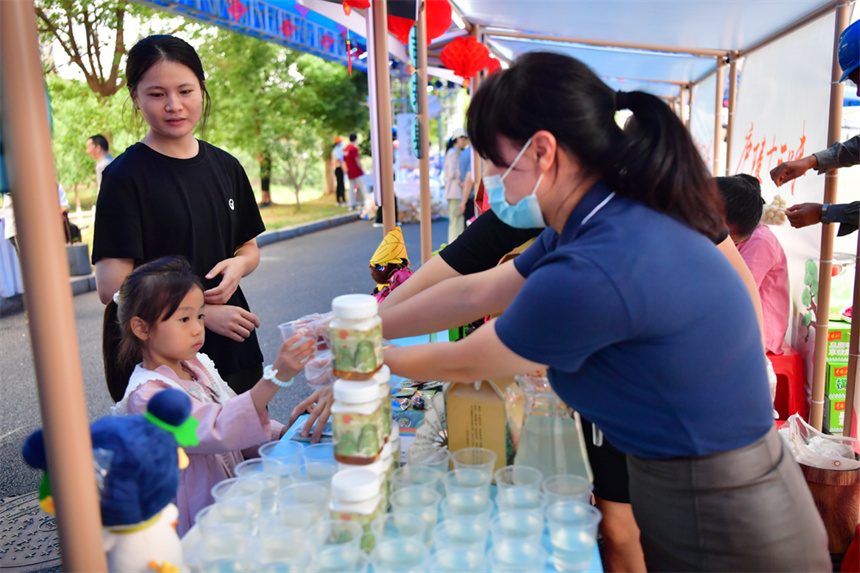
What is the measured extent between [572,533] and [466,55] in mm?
4793

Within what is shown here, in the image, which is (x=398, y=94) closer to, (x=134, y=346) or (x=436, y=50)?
(x=436, y=50)

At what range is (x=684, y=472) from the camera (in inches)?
46.1

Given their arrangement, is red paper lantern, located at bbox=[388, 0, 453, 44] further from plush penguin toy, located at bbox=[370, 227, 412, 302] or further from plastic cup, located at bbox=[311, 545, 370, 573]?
plastic cup, located at bbox=[311, 545, 370, 573]

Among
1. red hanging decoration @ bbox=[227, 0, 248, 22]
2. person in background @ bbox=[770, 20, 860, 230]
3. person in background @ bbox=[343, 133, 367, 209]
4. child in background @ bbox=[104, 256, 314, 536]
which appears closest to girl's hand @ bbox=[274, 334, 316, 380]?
child in background @ bbox=[104, 256, 314, 536]

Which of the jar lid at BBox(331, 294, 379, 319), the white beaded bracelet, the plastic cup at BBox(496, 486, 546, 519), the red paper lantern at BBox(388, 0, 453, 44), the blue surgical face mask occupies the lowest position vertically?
the plastic cup at BBox(496, 486, 546, 519)

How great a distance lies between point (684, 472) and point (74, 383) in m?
1.03

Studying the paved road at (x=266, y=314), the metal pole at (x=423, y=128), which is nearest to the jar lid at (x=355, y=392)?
the paved road at (x=266, y=314)

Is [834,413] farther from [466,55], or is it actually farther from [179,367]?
[466,55]

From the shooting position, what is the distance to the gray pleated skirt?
117 centimetres

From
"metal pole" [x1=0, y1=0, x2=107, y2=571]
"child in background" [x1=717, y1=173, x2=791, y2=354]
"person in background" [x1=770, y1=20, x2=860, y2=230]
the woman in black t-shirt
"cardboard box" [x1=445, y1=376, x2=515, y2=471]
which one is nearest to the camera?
"metal pole" [x1=0, y1=0, x2=107, y2=571]

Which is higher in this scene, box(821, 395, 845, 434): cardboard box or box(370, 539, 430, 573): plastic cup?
box(370, 539, 430, 573): plastic cup

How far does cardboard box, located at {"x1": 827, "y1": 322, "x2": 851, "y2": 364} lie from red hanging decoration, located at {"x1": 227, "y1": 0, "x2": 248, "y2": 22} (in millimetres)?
4434

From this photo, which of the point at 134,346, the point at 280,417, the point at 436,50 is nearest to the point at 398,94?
the point at 436,50

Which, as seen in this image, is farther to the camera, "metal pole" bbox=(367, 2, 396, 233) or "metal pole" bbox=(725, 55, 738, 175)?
"metal pole" bbox=(725, 55, 738, 175)
